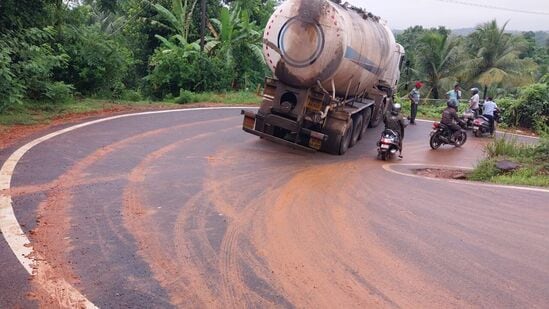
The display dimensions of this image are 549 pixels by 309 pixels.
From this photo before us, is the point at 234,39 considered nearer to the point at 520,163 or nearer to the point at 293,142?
the point at 293,142

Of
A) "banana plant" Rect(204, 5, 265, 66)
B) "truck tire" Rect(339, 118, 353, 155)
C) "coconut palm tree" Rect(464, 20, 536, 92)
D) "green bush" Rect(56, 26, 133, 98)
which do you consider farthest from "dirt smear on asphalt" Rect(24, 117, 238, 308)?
"coconut palm tree" Rect(464, 20, 536, 92)

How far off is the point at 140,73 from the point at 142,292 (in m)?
25.2

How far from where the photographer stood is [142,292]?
4.06 meters

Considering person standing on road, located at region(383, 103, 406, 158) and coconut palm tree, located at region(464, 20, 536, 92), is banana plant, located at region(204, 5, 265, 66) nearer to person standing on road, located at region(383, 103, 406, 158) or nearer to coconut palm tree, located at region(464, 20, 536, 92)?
person standing on road, located at region(383, 103, 406, 158)

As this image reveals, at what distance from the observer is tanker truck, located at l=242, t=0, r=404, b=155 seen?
10.0 metres

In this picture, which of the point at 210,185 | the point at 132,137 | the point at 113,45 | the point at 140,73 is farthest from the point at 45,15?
the point at 140,73

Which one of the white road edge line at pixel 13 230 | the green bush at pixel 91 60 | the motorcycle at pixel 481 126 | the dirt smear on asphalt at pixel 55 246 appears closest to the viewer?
the dirt smear on asphalt at pixel 55 246

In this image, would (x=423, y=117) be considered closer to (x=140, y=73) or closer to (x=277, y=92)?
(x=277, y=92)

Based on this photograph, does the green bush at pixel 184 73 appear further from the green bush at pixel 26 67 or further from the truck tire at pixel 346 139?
the truck tire at pixel 346 139

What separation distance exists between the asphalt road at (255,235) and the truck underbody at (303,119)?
5.27 feet

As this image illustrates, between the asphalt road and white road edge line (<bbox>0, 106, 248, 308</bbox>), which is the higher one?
the asphalt road

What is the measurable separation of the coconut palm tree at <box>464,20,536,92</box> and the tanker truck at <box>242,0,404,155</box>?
20.8 meters

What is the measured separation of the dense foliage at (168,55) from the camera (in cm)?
1202

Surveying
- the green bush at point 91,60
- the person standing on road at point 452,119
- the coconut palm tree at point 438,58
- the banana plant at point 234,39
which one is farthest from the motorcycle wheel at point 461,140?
the coconut palm tree at point 438,58
